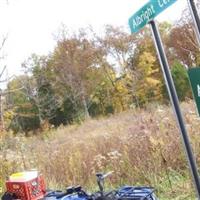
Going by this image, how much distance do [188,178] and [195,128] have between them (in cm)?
85

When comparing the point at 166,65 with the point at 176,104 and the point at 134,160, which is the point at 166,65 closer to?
the point at 176,104

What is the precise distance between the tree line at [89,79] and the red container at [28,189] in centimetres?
2865

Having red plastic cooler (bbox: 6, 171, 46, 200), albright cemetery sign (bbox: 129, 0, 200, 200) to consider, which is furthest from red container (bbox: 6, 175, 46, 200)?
albright cemetery sign (bbox: 129, 0, 200, 200)

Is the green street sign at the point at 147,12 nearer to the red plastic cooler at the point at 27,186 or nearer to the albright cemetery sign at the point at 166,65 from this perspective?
the albright cemetery sign at the point at 166,65

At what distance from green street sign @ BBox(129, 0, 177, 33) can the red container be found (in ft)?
5.42

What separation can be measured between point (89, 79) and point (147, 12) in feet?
105

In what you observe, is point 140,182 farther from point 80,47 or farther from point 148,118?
point 80,47

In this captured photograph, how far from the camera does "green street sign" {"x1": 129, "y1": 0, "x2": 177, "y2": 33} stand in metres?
3.09

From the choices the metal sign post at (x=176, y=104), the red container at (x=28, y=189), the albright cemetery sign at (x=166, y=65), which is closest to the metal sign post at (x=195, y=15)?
the albright cemetery sign at (x=166, y=65)

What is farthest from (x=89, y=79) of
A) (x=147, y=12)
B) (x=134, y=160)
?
(x=147, y=12)

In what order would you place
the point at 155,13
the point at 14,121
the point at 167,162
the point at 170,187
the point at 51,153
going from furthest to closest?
the point at 14,121 → the point at 51,153 → the point at 167,162 → the point at 170,187 → the point at 155,13

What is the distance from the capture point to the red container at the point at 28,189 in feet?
13.1

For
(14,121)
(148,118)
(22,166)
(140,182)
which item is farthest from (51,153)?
(14,121)

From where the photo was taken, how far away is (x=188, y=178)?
5.81 metres
